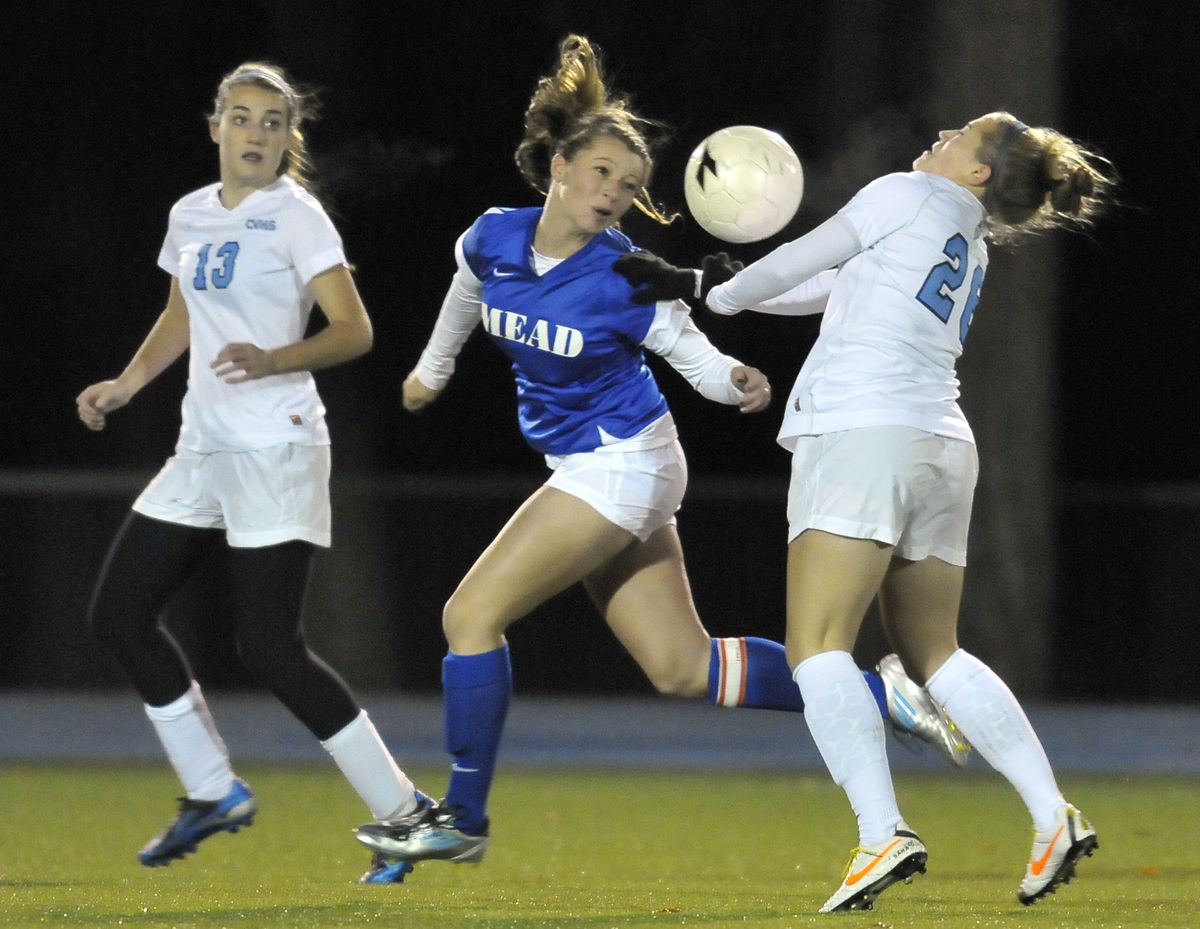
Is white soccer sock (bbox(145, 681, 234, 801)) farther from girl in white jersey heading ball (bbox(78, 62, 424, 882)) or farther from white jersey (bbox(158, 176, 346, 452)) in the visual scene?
white jersey (bbox(158, 176, 346, 452))

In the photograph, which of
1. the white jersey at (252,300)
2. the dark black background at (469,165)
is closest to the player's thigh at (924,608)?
the white jersey at (252,300)

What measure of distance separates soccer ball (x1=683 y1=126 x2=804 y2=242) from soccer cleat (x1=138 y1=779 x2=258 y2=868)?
202 cm

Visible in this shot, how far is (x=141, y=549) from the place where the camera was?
18.5 ft

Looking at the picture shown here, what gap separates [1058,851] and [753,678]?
120 centimetres

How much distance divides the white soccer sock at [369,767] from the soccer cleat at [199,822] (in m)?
0.32

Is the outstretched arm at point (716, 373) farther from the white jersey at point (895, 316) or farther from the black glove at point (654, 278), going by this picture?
the white jersey at point (895, 316)

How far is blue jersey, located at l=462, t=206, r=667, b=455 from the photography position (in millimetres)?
5359

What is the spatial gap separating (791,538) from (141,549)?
1826 mm

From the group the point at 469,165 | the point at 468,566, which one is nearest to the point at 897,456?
the point at 468,566

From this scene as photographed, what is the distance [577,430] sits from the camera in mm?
5480

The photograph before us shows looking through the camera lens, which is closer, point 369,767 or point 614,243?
point 614,243

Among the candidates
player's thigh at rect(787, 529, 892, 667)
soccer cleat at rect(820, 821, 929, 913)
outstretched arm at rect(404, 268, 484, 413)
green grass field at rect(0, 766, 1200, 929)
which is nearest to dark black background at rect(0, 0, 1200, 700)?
green grass field at rect(0, 766, 1200, 929)

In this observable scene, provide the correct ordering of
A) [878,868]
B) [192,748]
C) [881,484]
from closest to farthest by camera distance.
→ [878,868] → [881,484] → [192,748]

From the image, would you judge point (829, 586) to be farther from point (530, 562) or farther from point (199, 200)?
point (199, 200)
